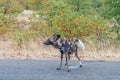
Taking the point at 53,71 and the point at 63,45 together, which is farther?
the point at 63,45

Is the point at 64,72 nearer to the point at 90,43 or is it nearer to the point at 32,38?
the point at 90,43

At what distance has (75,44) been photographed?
10125 millimetres

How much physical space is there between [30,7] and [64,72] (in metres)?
20.4

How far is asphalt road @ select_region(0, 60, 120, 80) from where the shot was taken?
8.25 meters

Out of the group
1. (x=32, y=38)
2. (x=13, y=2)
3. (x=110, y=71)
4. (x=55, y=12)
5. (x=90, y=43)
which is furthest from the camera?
(x=13, y=2)

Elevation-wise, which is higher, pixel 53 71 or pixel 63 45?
pixel 63 45

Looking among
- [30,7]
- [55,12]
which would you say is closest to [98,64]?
[55,12]

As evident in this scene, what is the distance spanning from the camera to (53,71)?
359 inches

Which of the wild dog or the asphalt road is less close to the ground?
the wild dog

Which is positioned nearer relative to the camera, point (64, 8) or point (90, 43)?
point (90, 43)

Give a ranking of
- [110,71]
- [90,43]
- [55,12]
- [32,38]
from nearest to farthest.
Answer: [110,71]
[90,43]
[32,38]
[55,12]

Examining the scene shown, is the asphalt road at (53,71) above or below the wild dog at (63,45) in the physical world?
below

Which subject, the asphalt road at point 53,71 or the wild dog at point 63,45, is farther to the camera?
the wild dog at point 63,45

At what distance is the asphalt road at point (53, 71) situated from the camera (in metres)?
8.25
